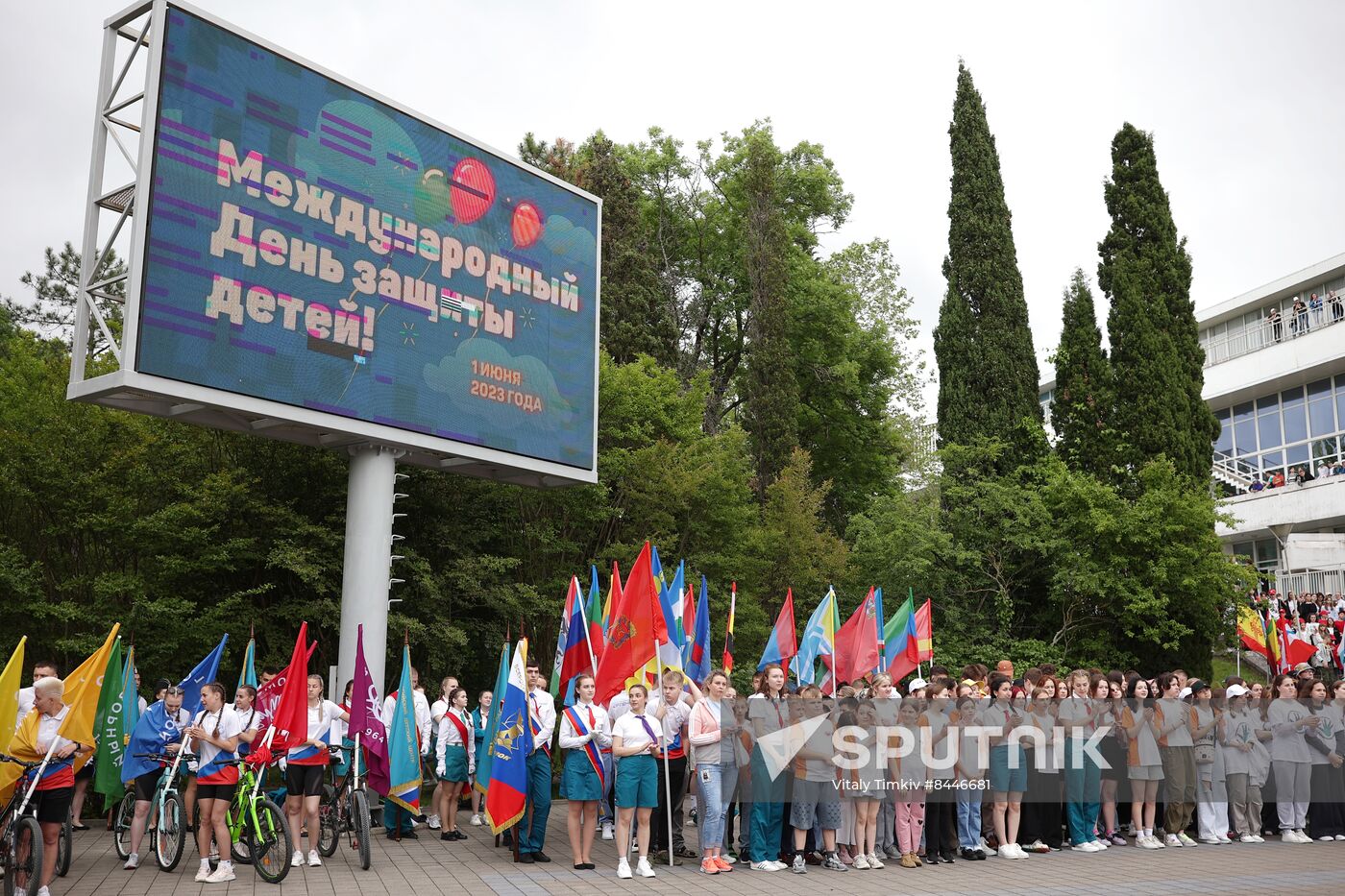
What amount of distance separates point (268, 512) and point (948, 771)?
1119 centimetres

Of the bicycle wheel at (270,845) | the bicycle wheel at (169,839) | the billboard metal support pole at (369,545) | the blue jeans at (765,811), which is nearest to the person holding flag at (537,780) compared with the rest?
the blue jeans at (765,811)

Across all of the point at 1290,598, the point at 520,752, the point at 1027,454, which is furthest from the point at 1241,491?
the point at 520,752

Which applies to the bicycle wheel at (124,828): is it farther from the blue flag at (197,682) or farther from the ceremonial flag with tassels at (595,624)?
the ceremonial flag with tassels at (595,624)

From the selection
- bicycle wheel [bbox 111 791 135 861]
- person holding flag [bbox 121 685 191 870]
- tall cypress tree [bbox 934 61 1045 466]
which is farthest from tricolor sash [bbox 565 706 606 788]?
tall cypress tree [bbox 934 61 1045 466]

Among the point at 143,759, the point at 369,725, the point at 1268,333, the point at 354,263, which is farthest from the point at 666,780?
the point at 1268,333

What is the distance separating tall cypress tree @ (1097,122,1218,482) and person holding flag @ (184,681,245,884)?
1959cm

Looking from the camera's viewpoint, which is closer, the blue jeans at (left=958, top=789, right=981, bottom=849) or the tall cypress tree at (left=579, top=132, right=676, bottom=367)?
the blue jeans at (left=958, top=789, right=981, bottom=849)

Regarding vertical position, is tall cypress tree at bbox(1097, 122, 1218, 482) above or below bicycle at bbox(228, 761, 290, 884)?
above

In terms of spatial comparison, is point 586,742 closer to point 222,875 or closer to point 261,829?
point 261,829

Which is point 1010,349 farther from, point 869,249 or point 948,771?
point 948,771

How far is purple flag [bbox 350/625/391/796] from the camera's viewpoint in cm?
1099

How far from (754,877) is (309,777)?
419 cm

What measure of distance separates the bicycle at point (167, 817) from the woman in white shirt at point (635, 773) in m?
3.89

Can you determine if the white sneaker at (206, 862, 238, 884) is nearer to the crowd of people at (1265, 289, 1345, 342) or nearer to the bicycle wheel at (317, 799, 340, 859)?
the bicycle wheel at (317, 799, 340, 859)
